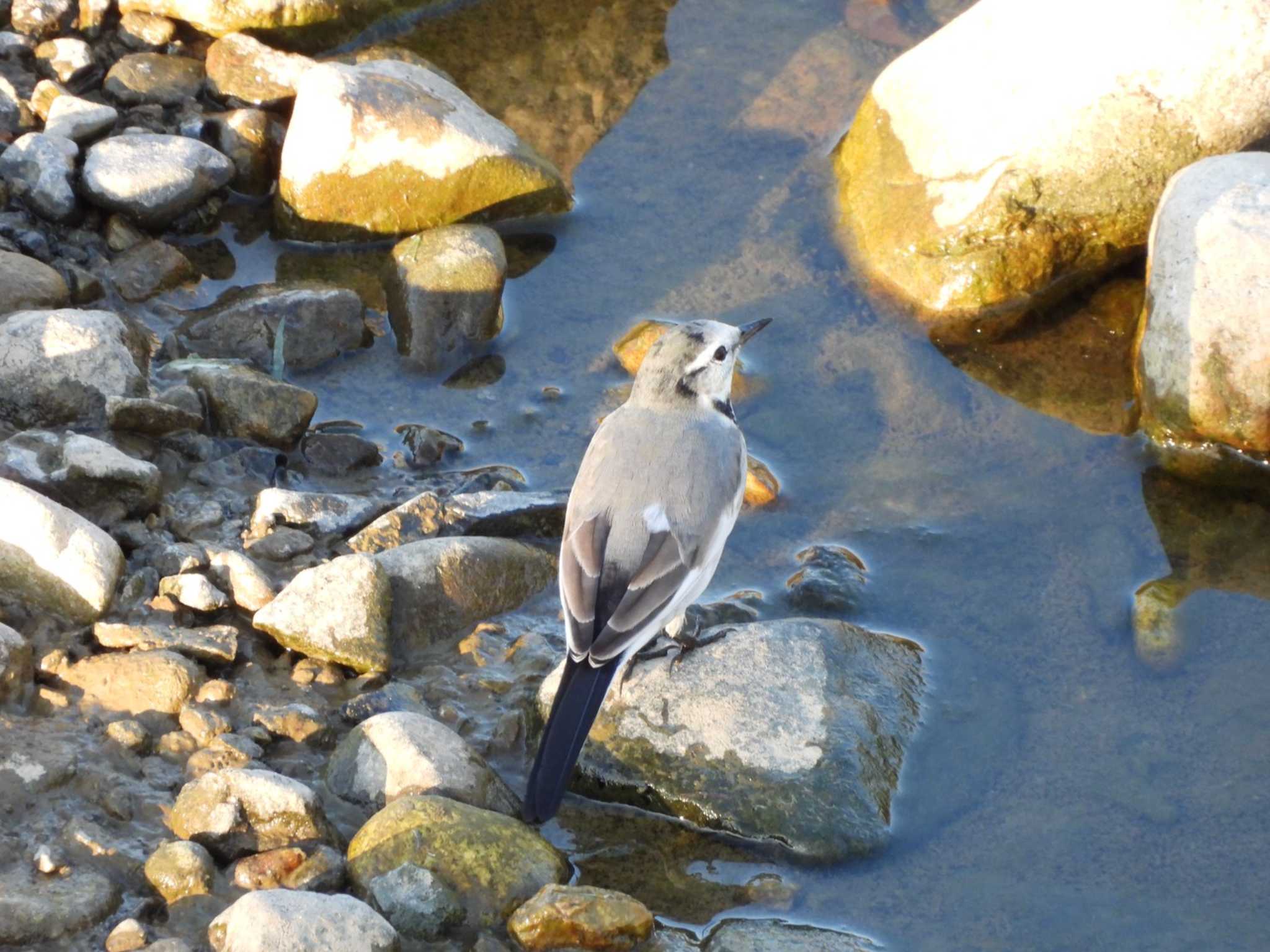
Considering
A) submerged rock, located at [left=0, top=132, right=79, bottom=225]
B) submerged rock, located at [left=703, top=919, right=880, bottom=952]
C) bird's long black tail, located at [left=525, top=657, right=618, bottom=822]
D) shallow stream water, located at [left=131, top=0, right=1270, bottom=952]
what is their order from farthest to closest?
submerged rock, located at [left=0, top=132, right=79, bottom=225], shallow stream water, located at [left=131, top=0, right=1270, bottom=952], bird's long black tail, located at [left=525, top=657, right=618, bottom=822], submerged rock, located at [left=703, top=919, right=880, bottom=952]

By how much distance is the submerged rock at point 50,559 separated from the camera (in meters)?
5.30

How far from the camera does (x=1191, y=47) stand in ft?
24.7

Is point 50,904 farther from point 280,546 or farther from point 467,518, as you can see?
point 467,518

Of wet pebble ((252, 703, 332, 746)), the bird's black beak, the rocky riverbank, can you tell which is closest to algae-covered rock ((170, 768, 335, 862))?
the rocky riverbank

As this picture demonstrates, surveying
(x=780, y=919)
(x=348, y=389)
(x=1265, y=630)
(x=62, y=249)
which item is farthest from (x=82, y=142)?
(x=1265, y=630)

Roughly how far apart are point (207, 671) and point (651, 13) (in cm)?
607

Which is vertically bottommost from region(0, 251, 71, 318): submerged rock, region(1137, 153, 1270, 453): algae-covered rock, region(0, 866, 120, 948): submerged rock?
region(0, 251, 71, 318): submerged rock

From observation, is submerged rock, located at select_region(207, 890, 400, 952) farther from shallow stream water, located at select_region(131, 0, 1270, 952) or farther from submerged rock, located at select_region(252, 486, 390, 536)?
submerged rock, located at select_region(252, 486, 390, 536)

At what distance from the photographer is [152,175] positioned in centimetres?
767

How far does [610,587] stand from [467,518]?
4.25 feet

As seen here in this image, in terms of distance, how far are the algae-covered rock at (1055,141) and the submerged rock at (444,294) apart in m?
2.11

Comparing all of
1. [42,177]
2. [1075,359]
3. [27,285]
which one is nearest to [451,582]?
[27,285]

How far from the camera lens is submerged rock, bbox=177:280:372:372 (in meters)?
7.28

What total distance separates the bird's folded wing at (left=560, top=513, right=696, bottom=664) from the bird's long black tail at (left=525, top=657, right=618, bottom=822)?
0.06 m
